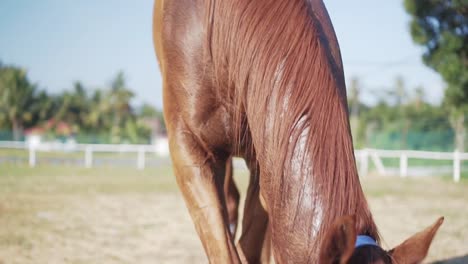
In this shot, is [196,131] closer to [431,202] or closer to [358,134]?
[431,202]

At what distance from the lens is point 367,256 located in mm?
1281

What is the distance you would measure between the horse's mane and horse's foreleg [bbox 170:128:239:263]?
1.51 feet

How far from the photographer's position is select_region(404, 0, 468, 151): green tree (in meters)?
11.6

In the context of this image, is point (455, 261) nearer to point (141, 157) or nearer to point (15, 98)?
point (141, 157)

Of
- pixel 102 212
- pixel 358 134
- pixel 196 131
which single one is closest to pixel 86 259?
pixel 196 131

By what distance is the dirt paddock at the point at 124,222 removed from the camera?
15.0 ft

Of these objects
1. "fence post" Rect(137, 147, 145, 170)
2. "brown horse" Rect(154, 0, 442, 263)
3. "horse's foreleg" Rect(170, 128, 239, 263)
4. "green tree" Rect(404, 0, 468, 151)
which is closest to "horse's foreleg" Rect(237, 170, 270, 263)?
"brown horse" Rect(154, 0, 442, 263)

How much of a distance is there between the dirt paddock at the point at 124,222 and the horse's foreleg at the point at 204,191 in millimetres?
878

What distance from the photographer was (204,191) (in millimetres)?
2477

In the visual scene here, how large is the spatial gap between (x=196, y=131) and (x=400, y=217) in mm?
5817

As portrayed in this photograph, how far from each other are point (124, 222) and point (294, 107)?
5.49 m

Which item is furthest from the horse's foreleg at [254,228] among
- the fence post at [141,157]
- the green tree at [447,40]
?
the fence post at [141,157]

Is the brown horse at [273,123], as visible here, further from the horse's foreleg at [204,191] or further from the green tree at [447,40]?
the green tree at [447,40]

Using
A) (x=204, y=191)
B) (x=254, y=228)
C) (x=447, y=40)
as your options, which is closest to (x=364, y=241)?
(x=204, y=191)
